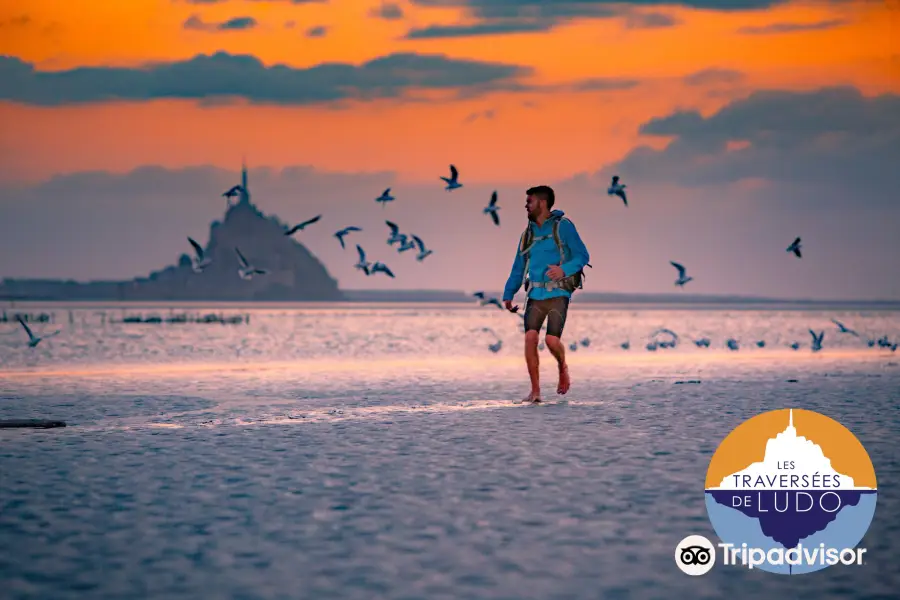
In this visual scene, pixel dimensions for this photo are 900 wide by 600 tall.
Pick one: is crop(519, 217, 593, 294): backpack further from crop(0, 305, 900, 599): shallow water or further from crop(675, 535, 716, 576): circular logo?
crop(675, 535, 716, 576): circular logo

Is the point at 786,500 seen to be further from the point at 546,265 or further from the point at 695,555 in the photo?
the point at 546,265

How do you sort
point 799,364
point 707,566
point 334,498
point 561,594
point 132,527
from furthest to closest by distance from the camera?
1. point 799,364
2. point 334,498
3. point 132,527
4. point 707,566
5. point 561,594

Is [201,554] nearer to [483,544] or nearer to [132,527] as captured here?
[132,527]

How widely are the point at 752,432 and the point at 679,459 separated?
4.52 ft

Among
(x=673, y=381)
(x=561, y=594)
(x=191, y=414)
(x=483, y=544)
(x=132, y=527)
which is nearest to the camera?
(x=561, y=594)

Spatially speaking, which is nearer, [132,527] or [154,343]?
[132,527]

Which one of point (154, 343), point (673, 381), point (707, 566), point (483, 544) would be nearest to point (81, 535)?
point (483, 544)

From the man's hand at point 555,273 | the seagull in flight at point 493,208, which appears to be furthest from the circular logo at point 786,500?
the seagull in flight at point 493,208

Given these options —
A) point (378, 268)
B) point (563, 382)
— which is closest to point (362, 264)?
point (378, 268)

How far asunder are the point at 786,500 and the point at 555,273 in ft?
24.3

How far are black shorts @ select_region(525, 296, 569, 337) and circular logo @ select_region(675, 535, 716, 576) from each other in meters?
8.16

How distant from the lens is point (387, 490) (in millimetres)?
8562

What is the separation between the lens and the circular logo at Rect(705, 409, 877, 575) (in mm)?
6535

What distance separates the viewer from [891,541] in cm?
686
